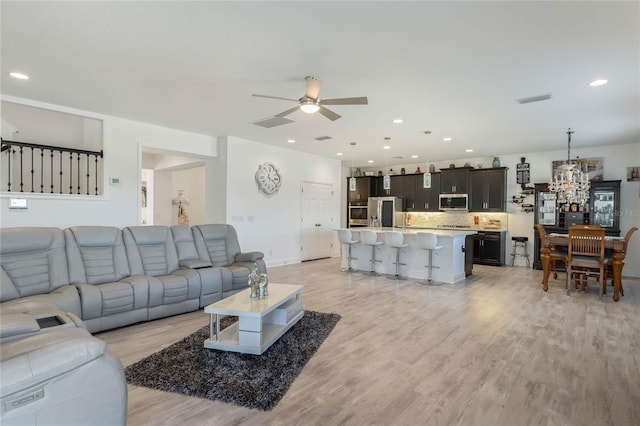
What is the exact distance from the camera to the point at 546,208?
295 inches

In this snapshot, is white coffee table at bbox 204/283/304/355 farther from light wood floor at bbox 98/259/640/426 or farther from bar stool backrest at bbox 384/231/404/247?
bar stool backrest at bbox 384/231/404/247

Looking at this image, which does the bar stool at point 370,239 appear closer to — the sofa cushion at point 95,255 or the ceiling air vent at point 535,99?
the ceiling air vent at point 535,99

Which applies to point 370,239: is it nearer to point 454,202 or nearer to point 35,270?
point 454,202

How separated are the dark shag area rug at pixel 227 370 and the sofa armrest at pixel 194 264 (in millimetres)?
1260

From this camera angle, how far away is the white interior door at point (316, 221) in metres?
8.48

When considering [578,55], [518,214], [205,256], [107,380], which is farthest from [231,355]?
[518,214]

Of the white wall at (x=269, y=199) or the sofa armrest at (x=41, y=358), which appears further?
the white wall at (x=269, y=199)

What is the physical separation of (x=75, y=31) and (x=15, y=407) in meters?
2.87

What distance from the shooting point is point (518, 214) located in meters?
8.05

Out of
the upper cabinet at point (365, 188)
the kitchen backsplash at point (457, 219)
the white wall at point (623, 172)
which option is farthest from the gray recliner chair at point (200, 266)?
the white wall at point (623, 172)

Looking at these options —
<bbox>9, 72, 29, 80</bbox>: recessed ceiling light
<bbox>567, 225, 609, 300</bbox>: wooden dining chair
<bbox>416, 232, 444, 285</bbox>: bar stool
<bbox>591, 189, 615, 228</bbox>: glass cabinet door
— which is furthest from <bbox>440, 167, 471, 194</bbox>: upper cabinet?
<bbox>9, 72, 29, 80</bbox>: recessed ceiling light

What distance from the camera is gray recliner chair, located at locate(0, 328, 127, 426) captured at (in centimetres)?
126

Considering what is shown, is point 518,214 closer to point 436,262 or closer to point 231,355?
point 436,262

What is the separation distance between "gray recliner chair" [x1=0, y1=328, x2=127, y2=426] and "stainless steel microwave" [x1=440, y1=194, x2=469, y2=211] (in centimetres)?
844
